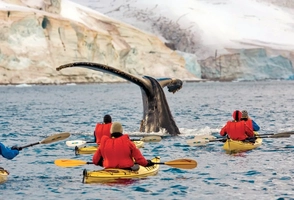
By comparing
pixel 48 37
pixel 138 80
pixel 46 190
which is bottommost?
pixel 46 190

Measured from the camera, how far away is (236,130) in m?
20.3

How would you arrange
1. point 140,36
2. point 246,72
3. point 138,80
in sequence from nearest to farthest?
point 138,80 → point 140,36 → point 246,72

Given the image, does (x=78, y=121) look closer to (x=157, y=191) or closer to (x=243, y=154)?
(x=243, y=154)

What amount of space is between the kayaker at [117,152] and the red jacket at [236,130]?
6282mm

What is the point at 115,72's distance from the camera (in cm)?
1941

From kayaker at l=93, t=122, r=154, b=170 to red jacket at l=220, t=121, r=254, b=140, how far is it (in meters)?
6.28

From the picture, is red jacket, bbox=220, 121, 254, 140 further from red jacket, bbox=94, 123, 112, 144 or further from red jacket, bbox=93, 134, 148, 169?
red jacket, bbox=93, 134, 148, 169

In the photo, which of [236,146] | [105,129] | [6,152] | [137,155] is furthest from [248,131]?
[6,152]

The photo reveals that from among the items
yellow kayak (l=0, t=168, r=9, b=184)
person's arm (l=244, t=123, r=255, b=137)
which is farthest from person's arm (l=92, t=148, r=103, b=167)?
person's arm (l=244, t=123, r=255, b=137)

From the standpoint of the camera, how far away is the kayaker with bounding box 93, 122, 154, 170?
14070mm

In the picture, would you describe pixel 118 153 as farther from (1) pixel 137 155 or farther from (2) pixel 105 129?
(2) pixel 105 129

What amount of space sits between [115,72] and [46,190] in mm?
5730

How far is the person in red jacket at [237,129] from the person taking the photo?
20203 millimetres

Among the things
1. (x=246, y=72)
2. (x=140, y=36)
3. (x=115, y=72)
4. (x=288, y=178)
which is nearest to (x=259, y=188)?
(x=288, y=178)
